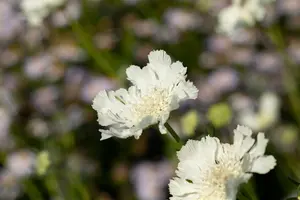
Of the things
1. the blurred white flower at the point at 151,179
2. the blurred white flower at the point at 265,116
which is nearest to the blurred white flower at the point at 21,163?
the blurred white flower at the point at 151,179

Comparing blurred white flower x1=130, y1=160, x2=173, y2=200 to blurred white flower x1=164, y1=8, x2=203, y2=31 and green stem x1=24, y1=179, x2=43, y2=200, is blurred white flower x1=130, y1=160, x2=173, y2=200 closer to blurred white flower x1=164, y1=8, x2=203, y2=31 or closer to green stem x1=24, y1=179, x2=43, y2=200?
green stem x1=24, y1=179, x2=43, y2=200

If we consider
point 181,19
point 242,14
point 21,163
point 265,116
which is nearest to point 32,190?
point 21,163

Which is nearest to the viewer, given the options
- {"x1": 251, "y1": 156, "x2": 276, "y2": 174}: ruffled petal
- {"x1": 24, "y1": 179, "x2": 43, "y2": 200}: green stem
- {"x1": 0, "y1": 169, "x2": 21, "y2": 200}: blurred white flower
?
{"x1": 251, "y1": 156, "x2": 276, "y2": 174}: ruffled petal

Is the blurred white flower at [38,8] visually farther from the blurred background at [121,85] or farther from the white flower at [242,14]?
the white flower at [242,14]

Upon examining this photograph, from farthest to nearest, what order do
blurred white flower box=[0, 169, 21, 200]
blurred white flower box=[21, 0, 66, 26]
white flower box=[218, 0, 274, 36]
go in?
blurred white flower box=[0, 169, 21, 200] < blurred white flower box=[21, 0, 66, 26] < white flower box=[218, 0, 274, 36]

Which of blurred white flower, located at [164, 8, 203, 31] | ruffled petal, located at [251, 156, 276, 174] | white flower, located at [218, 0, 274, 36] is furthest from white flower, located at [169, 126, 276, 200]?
blurred white flower, located at [164, 8, 203, 31]

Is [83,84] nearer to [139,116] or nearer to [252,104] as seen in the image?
[252,104]
